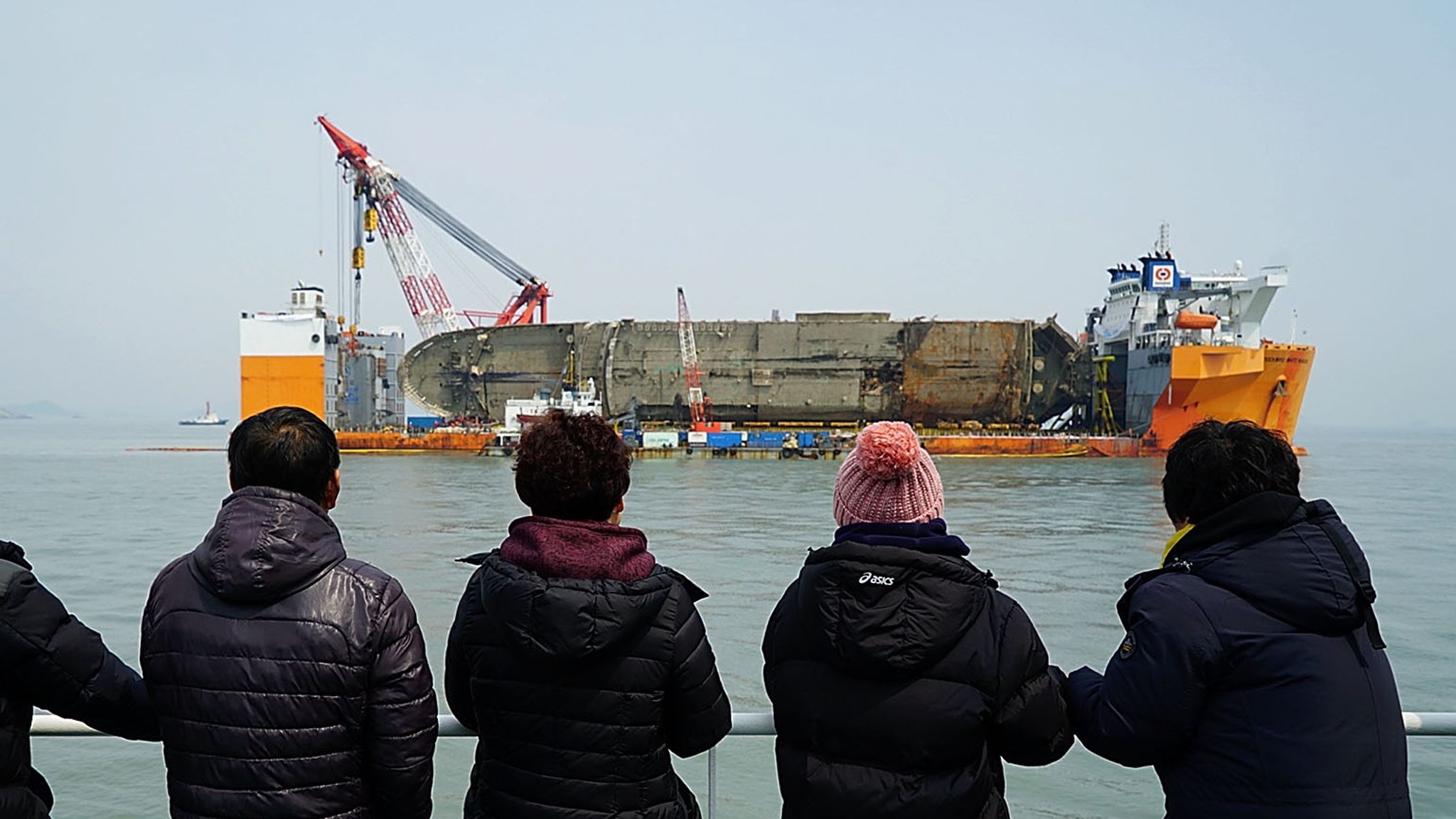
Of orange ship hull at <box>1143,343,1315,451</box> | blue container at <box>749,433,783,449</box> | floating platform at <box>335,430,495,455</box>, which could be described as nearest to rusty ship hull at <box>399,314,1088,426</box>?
blue container at <box>749,433,783,449</box>

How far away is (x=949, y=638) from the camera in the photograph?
5.86ft

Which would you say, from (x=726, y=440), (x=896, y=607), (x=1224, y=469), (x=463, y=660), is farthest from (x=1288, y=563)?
(x=726, y=440)

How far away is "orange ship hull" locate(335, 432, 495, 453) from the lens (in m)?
45.0

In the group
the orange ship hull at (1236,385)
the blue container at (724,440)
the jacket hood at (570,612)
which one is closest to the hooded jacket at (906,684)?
the jacket hood at (570,612)

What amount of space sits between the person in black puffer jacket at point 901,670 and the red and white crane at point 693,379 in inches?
1856

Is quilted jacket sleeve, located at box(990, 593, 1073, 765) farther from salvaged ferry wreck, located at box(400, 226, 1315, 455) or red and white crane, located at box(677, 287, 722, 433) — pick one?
red and white crane, located at box(677, 287, 722, 433)

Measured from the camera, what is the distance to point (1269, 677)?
5.88ft

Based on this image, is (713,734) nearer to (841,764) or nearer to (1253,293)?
(841,764)

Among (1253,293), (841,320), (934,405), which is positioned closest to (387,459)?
(841,320)

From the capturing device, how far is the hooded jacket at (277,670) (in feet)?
6.09

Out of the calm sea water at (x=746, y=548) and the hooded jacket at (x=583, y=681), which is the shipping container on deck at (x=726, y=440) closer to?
the calm sea water at (x=746, y=548)

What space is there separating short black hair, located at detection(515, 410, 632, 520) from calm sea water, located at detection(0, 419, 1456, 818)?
16.7 ft

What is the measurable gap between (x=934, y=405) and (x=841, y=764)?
4744 cm

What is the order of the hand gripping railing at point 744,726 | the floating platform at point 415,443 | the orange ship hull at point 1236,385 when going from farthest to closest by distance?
1. the floating platform at point 415,443
2. the orange ship hull at point 1236,385
3. the hand gripping railing at point 744,726
